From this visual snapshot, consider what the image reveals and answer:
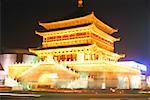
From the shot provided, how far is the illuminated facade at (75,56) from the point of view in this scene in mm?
13633

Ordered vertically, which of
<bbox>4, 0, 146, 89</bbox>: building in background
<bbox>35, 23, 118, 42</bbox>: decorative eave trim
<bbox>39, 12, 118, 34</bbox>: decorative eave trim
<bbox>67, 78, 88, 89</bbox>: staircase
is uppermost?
<bbox>39, 12, 118, 34</bbox>: decorative eave trim

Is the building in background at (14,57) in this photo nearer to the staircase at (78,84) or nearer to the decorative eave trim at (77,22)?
the decorative eave trim at (77,22)

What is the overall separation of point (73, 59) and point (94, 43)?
153 cm

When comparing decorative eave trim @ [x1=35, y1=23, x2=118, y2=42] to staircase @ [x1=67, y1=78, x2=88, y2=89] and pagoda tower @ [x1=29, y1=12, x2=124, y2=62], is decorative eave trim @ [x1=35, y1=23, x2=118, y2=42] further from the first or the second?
staircase @ [x1=67, y1=78, x2=88, y2=89]

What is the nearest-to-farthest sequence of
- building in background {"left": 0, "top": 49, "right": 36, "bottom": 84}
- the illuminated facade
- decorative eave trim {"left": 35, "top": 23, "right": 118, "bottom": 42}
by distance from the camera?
the illuminated facade
decorative eave trim {"left": 35, "top": 23, "right": 118, "bottom": 42}
building in background {"left": 0, "top": 49, "right": 36, "bottom": 84}

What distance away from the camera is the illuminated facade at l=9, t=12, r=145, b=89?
13633 millimetres

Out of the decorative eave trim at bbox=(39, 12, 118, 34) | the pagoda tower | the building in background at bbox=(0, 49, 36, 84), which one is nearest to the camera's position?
the pagoda tower

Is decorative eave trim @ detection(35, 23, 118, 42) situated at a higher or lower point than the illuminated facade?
higher

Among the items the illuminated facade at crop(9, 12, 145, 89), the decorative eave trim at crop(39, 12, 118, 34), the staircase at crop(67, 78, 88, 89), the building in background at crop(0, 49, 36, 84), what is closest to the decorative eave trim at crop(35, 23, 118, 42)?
the illuminated facade at crop(9, 12, 145, 89)

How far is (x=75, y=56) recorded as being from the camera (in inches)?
627

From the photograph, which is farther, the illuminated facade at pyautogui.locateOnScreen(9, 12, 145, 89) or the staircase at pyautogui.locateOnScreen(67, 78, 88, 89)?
the illuminated facade at pyautogui.locateOnScreen(9, 12, 145, 89)

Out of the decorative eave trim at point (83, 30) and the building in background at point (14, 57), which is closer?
the decorative eave trim at point (83, 30)

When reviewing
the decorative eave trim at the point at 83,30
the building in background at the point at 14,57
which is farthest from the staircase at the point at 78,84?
the building in background at the point at 14,57

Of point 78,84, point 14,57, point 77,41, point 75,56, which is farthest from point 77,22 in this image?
point 78,84
